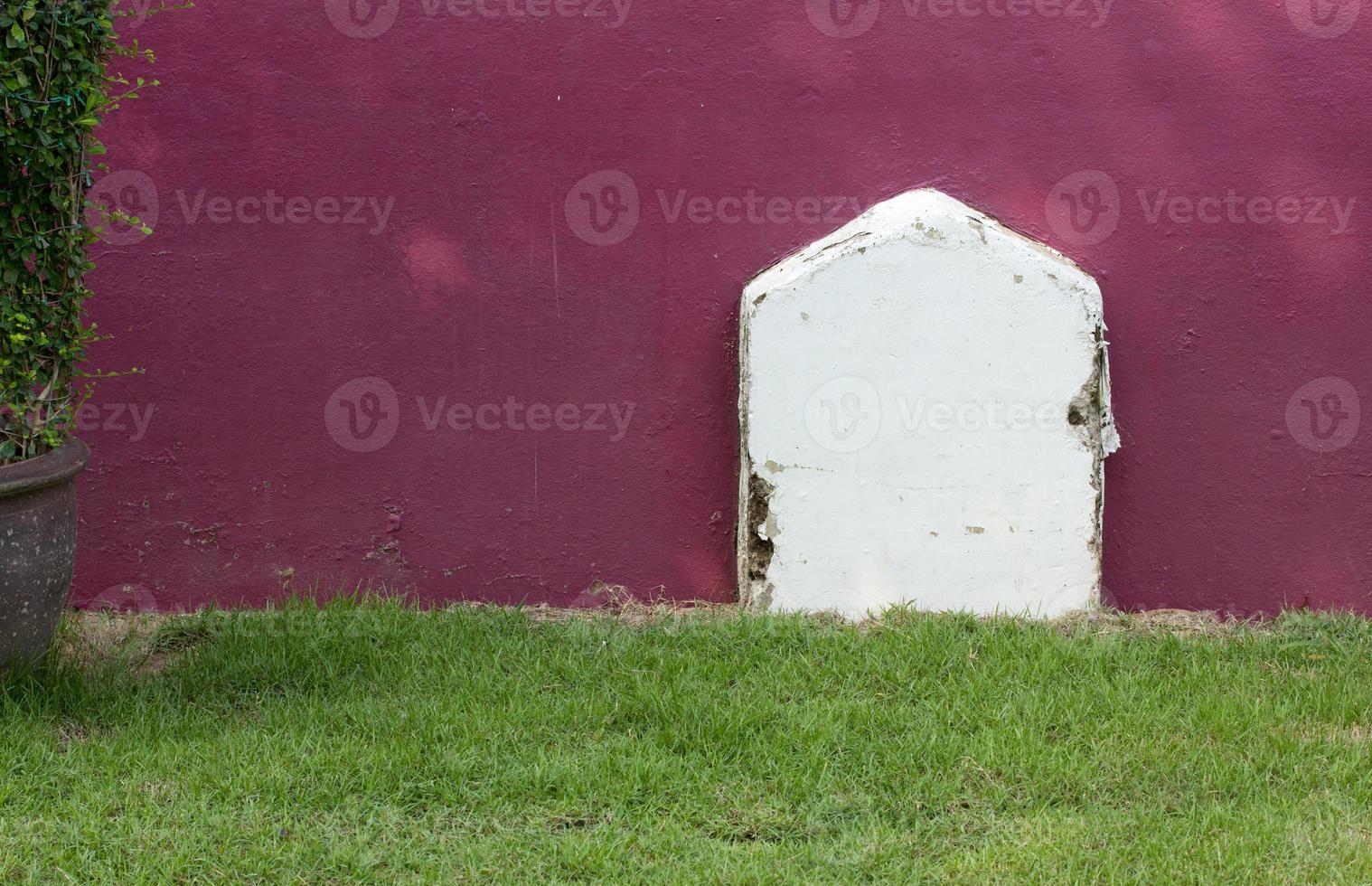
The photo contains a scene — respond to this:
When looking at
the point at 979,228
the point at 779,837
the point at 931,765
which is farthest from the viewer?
the point at 979,228

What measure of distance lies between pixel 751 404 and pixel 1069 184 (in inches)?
52.8

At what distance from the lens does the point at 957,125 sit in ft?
13.7

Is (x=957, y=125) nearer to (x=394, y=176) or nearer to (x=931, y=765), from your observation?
(x=394, y=176)

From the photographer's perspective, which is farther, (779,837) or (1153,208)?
(1153,208)

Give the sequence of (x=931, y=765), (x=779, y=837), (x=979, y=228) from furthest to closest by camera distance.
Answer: (x=979, y=228)
(x=931, y=765)
(x=779, y=837)

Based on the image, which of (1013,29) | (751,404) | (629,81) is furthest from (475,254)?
(1013,29)

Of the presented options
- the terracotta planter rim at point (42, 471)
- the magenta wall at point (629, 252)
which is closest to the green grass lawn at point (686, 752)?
the magenta wall at point (629, 252)
